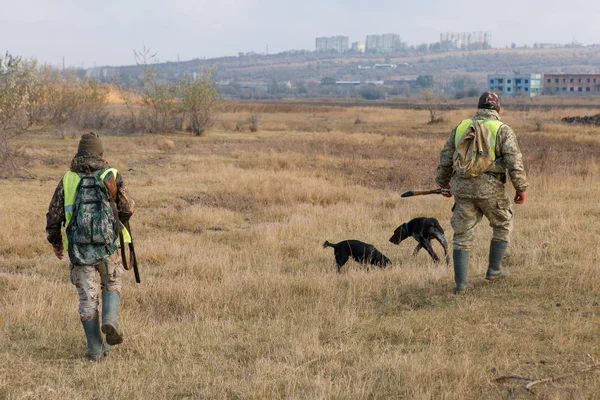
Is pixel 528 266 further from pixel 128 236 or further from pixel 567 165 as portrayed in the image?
pixel 567 165

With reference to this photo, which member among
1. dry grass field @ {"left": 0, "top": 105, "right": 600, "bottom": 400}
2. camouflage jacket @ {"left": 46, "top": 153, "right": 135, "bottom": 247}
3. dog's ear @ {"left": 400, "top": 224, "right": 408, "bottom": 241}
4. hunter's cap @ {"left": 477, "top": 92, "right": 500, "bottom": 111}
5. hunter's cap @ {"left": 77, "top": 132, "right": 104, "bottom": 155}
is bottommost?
dry grass field @ {"left": 0, "top": 105, "right": 600, "bottom": 400}

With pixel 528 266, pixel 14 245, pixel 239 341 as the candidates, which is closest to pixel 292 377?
pixel 239 341

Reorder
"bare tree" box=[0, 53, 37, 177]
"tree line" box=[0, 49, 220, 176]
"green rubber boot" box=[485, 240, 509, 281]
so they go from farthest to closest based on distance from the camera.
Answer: "tree line" box=[0, 49, 220, 176], "bare tree" box=[0, 53, 37, 177], "green rubber boot" box=[485, 240, 509, 281]

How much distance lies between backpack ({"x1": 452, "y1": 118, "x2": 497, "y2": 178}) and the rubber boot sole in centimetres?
350

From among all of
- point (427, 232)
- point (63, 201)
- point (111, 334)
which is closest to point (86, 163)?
point (63, 201)

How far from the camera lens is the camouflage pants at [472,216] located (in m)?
7.08

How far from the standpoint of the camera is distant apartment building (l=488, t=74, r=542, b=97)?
128 meters

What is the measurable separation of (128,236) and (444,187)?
3333 millimetres

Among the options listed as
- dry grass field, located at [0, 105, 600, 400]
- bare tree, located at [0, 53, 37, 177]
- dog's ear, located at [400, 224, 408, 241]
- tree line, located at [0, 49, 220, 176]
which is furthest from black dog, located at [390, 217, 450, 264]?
tree line, located at [0, 49, 220, 176]

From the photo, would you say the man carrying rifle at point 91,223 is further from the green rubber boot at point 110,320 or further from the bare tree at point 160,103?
the bare tree at point 160,103

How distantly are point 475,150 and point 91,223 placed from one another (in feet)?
11.7

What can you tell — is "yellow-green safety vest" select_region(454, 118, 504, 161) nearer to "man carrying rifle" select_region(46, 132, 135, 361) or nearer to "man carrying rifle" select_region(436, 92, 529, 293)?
"man carrying rifle" select_region(436, 92, 529, 293)

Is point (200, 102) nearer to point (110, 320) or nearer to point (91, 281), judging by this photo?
point (91, 281)

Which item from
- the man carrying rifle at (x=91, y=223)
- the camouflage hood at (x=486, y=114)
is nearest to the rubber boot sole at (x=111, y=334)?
the man carrying rifle at (x=91, y=223)
